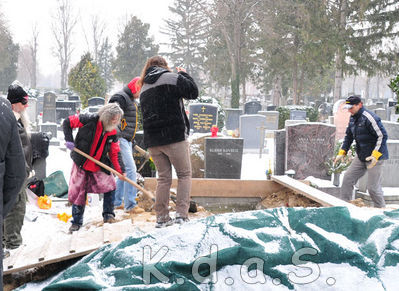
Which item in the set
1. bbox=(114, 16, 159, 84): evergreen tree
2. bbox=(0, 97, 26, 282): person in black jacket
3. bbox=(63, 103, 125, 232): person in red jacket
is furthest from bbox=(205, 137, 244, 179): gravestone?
bbox=(114, 16, 159, 84): evergreen tree

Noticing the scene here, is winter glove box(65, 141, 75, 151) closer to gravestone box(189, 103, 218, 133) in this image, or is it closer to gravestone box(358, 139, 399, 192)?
gravestone box(358, 139, 399, 192)

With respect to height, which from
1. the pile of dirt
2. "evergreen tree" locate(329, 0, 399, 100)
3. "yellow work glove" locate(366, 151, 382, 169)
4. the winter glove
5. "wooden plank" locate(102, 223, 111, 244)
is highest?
"evergreen tree" locate(329, 0, 399, 100)

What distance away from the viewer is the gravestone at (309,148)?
8.40 m

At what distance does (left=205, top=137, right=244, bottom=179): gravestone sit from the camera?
808 centimetres

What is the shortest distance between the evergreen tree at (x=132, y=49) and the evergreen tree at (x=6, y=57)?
11.5m

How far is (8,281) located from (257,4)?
28.1 m

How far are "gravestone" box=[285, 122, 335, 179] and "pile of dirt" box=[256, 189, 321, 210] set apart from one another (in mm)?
2462

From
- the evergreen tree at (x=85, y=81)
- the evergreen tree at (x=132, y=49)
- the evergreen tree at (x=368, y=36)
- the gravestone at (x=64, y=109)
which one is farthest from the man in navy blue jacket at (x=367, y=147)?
the evergreen tree at (x=132, y=49)

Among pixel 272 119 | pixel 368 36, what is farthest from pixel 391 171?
pixel 368 36

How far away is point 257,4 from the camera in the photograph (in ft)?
93.8

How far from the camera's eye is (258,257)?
7.72ft

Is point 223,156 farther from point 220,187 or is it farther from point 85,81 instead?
point 85,81

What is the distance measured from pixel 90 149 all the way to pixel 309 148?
524 cm

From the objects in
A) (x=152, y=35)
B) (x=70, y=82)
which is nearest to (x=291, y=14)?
(x=70, y=82)
